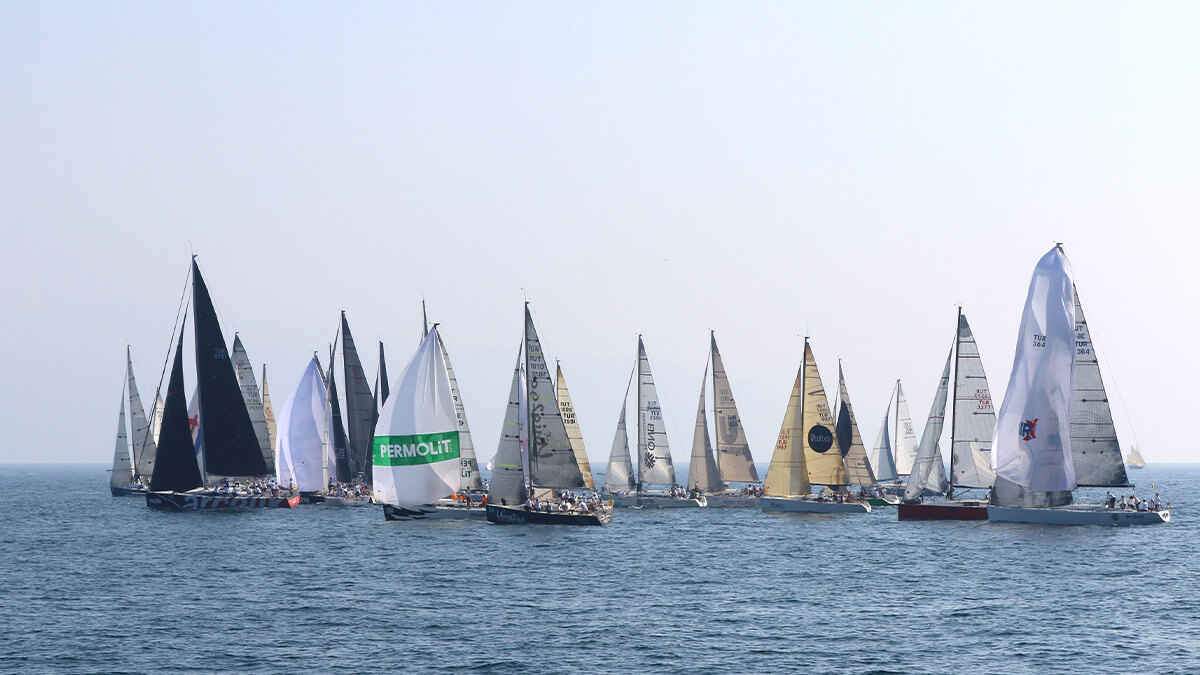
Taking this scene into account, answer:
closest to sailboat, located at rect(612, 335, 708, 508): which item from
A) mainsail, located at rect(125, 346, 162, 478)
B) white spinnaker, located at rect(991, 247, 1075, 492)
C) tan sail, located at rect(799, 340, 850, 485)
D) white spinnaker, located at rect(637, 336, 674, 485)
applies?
white spinnaker, located at rect(637, 336, 674, 485)

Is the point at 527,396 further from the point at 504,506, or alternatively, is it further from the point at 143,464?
the point at 143,464

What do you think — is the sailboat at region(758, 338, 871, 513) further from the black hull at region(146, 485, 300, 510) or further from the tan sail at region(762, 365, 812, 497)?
the black hull at region(146, 485, 300, 510)

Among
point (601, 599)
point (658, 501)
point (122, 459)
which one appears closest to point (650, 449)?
point (658, 501)

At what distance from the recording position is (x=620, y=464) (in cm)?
9500

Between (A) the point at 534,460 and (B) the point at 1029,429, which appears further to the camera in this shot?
(A) the point at 534,460

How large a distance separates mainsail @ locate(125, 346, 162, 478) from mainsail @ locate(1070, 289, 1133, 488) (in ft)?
267

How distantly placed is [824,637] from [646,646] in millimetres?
6365

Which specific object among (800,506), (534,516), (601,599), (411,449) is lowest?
(601,599)

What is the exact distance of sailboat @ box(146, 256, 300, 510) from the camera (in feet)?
286

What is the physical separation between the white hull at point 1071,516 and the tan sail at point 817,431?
554 inches

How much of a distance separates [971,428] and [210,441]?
52.9 meters

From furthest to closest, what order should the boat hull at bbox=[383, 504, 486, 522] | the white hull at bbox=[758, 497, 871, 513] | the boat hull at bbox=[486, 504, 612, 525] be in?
the white hull at bbox=[758, 497, 871, 513], the boat hull at bbox=[383, 504, 486, 522], the boat hull at bbox=[486, 504, 612, 525]

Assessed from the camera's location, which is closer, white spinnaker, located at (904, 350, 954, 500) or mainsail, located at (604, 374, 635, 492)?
white spinnaker, located at (904, 350, 954, 500)

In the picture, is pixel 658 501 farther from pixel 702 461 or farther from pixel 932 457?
pixel 932 457
